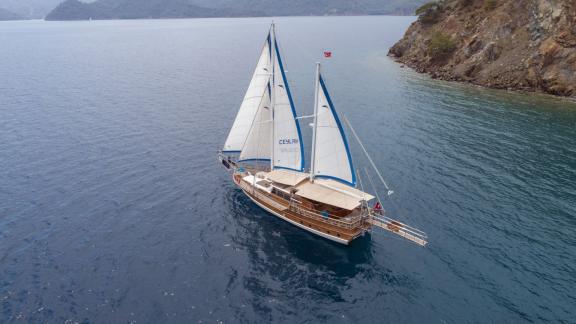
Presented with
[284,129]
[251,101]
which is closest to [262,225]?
[284,129]

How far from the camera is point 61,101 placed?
8925cm

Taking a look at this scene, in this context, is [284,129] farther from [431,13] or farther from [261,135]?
[431,13]

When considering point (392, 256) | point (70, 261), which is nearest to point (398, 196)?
point (392, 256)

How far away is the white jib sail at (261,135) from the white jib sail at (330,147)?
7.60 meters

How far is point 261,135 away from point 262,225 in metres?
11.4

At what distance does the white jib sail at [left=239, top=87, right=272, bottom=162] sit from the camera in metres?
44.8

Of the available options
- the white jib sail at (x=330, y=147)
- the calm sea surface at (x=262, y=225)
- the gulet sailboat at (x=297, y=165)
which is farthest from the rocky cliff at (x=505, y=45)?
the white jib sail at (x=330, y=147)

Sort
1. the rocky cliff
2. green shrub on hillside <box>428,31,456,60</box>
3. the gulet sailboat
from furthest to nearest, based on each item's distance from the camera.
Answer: green shrub on hillside <box>428,31,456,60</box> < the rocky cliff < the gulet sailboat

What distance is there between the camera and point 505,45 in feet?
325

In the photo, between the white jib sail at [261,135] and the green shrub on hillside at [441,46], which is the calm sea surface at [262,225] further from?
the green shrub on hillside at [441,46]

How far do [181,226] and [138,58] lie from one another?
137121 millimetres

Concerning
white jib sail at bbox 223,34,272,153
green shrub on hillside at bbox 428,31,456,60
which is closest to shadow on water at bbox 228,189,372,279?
white jib sail at bbox 223,34,272,153

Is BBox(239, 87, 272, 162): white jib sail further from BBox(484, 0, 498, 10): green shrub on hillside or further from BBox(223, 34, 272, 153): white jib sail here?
BBox(484, 0, 498, 10): green shrub on hillside

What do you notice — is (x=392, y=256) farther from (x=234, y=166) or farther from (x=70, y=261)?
(x=70, y=261)
